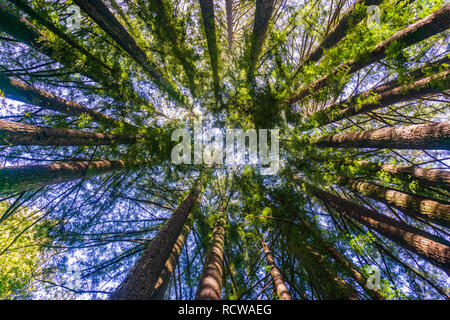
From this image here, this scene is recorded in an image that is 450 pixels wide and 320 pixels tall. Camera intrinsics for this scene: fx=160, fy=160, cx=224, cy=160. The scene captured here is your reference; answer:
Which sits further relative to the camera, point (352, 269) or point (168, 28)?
point (168, 28)

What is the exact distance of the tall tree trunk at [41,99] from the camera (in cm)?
343

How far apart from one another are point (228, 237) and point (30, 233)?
526 centimetres

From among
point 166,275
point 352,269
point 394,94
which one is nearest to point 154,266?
point 166,275

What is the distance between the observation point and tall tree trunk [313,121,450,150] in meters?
2.47

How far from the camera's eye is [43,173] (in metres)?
3.51

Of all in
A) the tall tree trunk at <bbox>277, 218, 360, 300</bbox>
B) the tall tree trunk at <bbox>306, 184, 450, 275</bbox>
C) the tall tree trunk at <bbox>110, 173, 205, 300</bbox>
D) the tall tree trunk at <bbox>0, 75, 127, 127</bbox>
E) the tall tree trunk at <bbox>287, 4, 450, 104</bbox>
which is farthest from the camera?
the tall tree trunk at <bbox>0, 75, 127, 127</bbox>

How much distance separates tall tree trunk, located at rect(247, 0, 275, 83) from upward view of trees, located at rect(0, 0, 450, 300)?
3 centimetres

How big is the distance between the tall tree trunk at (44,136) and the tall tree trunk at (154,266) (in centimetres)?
304

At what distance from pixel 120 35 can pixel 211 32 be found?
7.49 ft

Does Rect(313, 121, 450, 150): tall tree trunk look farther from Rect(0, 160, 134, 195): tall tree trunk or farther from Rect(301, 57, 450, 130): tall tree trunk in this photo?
Rect(0, 160, 134, 195): tall tree trunk

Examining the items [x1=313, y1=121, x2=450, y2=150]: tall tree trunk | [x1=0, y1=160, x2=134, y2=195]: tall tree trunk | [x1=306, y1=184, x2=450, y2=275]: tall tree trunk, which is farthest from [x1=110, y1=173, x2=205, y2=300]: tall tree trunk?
[x1=313, y1=121, x2=450, y2=150]: tall tree trunk

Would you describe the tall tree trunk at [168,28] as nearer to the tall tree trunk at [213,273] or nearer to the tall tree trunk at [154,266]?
the tall tree trunk at [154,266]

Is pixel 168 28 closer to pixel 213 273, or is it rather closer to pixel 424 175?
pixel 213 273
